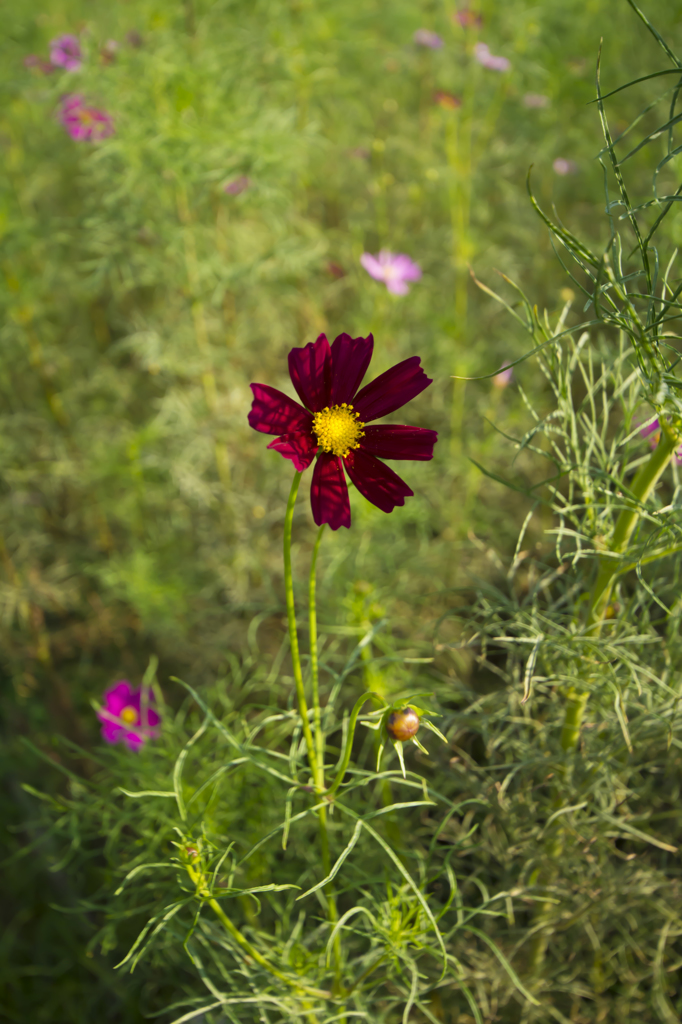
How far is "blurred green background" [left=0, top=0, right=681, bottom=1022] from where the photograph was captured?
145cm

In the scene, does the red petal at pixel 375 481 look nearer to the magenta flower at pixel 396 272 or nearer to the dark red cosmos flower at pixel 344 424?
the dark red cosmos flower at pixel 344 424

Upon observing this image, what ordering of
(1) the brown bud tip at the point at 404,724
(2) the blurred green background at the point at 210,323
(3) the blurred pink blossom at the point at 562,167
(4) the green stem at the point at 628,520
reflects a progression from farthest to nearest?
1. (3) the blurred pink blossom at the point at 562,167
2. (2) the blurred green background at the point at 210,323
3. (4) the green stem at the point at 628,520
4. (1) the brown bud tip at the point at 404,724

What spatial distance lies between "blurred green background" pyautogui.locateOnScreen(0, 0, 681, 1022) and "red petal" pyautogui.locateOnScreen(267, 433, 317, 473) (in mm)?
504

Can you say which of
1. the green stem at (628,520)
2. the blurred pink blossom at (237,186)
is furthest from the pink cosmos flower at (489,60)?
the green stem at (628,520)

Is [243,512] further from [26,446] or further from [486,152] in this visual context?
[486,152]

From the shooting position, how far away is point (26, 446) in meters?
1.83

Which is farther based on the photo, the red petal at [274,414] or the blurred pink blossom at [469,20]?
the blurred pink blossom at [469,20]

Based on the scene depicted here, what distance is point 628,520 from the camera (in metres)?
0.71

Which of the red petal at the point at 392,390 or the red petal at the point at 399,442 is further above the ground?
the red petal at the point at 392,390

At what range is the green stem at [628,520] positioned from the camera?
66 centimetres

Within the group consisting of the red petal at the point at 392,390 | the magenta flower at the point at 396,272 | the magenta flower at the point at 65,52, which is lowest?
the magenta flower at the point at 396,272

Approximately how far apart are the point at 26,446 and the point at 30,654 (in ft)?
1.72

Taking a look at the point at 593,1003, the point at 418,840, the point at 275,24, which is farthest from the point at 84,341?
the point at 593,1003

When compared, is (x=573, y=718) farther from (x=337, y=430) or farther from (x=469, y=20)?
(x=469, y=20)
